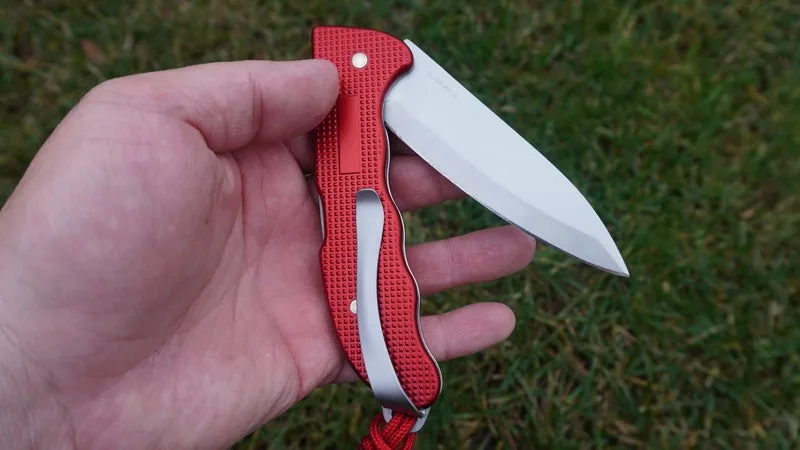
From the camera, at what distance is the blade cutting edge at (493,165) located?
1.65 m

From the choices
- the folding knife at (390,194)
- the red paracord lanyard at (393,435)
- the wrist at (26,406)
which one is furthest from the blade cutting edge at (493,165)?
the wrist at (26,406)

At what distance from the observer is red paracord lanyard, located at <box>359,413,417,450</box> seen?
161cm

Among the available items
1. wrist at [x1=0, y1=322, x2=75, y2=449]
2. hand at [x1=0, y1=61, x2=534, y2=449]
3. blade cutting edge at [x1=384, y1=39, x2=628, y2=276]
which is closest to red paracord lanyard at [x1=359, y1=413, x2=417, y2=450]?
hand at [x1=0, y1=61, x2=534, y2=449]

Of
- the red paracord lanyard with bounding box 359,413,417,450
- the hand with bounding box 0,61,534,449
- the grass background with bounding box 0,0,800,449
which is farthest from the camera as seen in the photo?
the grass background with bounding box 0,0,800,449

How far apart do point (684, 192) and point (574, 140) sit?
0.38m

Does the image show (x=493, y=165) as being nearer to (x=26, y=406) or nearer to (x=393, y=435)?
(x=393, y=435)

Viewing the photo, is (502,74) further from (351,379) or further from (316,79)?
(351,379)

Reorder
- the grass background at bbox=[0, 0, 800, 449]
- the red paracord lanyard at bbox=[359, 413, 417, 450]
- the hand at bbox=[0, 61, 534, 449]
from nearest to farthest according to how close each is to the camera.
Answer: the hand at bbox=[0, 61, 534, 449] < the red paracord lanyard at bbox=[359, 413, 417, 450] < the grass background at bbox=[0, 0, 800, 449]

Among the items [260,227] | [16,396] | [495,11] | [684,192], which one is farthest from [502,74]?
[16,396]

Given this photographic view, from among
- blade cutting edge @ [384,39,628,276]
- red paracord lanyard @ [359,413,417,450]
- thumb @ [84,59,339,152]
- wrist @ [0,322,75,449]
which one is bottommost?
red paracord lanyard @ [359,413,417,450]

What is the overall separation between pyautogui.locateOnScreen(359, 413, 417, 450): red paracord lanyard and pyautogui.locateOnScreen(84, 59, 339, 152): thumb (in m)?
0.69

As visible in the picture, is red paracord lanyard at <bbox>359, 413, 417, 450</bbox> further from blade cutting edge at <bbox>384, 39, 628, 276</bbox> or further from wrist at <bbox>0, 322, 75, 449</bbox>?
wrist at <bbox>0, 322, 75, 449</bbox>

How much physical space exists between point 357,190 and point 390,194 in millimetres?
77

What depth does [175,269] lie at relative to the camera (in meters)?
1.44
